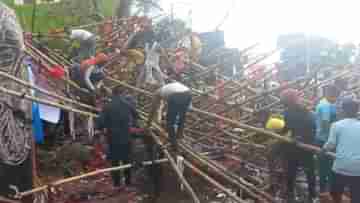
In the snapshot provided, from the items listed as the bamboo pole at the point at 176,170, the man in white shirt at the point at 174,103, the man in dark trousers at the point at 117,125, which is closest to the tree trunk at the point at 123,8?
the man in dark trousers at the point at 117,125

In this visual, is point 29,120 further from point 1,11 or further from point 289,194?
point 289,194

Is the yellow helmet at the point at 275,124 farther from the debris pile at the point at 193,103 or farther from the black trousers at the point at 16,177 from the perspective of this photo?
the black trousers at the point at 16,177

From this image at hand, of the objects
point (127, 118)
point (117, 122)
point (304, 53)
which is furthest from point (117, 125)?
point (304, 53)

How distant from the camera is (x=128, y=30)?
10.8m

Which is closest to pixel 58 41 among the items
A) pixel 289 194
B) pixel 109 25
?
pixel 109 25

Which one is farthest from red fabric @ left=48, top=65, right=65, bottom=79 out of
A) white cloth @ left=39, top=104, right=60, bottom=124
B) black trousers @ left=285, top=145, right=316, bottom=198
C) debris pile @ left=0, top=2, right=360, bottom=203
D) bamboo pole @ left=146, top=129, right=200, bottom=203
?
black trousers @ left=285, top=145, right=316, bottom=198

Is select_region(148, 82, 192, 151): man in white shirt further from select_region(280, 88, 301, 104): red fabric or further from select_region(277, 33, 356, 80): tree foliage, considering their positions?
select_region(277, 33, 356, 80): tree foliage

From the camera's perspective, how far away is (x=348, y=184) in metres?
5.78

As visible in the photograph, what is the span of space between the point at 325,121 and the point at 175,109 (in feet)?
7.16

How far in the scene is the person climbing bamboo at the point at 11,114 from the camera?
5.74 m

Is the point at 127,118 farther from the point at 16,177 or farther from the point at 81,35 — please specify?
the point at 81,35

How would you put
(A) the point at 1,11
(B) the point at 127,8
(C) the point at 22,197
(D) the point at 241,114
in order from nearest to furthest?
(A) the point at 1,11, (C) the point at 22,197, (D) the point at 241,114, (B) the point at 127,8

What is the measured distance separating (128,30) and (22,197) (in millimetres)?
5402

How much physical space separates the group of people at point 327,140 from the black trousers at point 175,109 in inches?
55.6
